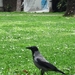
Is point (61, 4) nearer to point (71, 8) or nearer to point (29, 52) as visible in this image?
point (71, 8)

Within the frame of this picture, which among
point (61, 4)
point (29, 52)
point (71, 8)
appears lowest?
point (61, 4)

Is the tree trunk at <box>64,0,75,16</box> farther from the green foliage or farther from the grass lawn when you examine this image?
the green foliage

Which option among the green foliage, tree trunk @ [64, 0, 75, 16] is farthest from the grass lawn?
the green foliage

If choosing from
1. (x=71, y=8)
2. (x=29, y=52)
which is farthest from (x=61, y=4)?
(x=29, y=52)

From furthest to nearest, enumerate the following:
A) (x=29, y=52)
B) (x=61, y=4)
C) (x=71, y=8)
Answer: (x=61, y=4), (x=71, y=8), (x=29, y=52)

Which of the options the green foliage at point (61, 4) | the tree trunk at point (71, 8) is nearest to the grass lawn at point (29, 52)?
the tree trunk at point (71, 8)

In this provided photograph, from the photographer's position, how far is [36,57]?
662 cm

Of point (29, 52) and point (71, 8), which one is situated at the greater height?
point (29, 52)

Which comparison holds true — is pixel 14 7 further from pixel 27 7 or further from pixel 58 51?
pixel 58 51

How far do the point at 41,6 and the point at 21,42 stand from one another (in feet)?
89.3

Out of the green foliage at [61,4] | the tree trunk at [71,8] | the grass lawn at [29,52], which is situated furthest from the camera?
the green foliage at [61,4]

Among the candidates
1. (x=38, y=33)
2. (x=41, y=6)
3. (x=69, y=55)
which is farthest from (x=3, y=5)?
(x=69, y=55)

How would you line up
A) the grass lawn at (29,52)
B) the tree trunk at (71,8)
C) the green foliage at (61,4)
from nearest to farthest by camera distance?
1. the grass lawn at (29,52)
2. the tree trunk at (71,8)
3. the green foliage at (61,4)

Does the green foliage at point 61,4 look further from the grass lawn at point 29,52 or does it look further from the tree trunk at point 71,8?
the grass lawn at point 29,52
